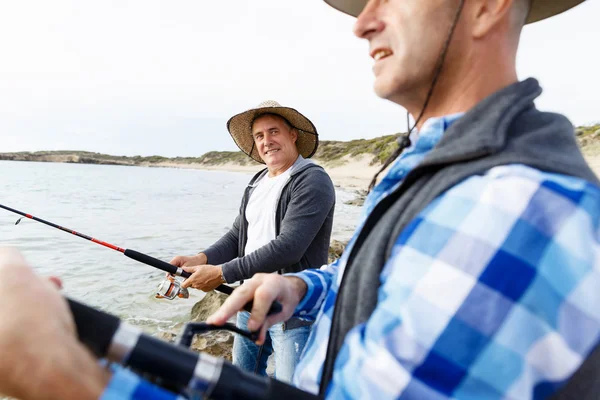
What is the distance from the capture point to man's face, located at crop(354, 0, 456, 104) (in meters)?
1.11

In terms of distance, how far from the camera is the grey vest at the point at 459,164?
836mm

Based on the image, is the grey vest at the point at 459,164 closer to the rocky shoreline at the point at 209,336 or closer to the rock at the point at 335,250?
the rocky shoreline at the point at 209,336

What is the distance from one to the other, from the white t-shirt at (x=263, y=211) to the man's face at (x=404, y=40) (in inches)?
73.1

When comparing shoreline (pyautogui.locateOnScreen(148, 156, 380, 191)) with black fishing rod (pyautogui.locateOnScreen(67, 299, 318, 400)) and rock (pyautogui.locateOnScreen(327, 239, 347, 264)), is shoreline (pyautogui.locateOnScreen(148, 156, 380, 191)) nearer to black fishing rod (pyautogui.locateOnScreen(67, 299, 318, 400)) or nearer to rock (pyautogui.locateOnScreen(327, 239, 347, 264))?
rock (pyautogui.locateOnScreen(327, 239, 347, 264))

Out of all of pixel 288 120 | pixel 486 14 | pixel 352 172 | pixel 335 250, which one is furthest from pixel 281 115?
pixel 352 172

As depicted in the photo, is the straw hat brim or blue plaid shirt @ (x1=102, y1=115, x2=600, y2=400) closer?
blue plaid shirt @ (x1=102, y1=115, x2=600, y2=400)

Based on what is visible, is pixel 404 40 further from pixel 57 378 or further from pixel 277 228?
pixel 277 228

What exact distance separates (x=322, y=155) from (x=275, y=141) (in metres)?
41.0

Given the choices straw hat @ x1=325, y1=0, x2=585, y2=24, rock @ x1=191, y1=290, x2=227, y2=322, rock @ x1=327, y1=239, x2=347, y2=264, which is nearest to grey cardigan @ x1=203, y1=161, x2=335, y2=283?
straw hat @ x1=325, y1=0, x2=585, y2=24

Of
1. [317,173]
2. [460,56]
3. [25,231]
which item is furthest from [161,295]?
[25,231]

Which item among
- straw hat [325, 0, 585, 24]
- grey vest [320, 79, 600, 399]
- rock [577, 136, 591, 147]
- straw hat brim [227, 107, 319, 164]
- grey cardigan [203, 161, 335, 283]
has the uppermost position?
rock [577, 136, 591, 147]

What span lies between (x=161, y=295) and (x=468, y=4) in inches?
110

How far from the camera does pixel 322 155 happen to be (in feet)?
144

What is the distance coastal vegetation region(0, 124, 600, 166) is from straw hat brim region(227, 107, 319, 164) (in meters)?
1.17
